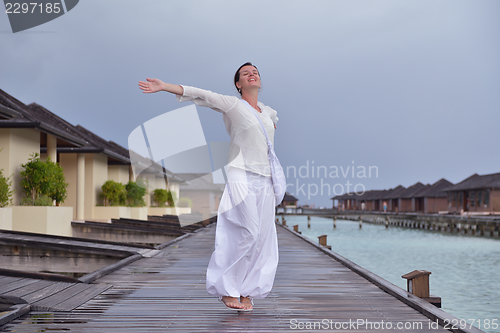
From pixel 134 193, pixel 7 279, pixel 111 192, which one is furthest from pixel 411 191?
pixel 7 279

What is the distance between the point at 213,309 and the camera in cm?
A: 364

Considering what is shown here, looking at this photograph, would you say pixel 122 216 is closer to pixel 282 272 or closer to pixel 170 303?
pixel 282 272

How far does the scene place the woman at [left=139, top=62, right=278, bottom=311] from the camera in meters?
3.24

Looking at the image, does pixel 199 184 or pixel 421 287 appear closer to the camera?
pixel 421 287

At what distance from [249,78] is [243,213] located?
1.07 meters

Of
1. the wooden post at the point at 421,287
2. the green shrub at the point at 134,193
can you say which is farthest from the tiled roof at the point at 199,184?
the wooden post at the point at 421,287

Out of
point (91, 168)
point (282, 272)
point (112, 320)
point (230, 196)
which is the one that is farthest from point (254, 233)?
point (91, 168)

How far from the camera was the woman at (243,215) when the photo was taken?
3.24 metres

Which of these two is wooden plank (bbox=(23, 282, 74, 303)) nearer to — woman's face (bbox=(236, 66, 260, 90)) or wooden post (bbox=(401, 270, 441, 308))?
woman's face (bbox=(236, 66, 260, 90))

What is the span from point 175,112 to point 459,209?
49659 millimetres

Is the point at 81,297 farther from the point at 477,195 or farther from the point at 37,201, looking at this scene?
the point at 477,195

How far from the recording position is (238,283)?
3.30 metres

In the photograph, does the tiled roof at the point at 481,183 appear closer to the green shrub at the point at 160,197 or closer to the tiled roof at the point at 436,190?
the tiled roof at the point at 436,190

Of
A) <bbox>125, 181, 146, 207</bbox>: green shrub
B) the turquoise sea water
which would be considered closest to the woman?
the turquoise sea water
